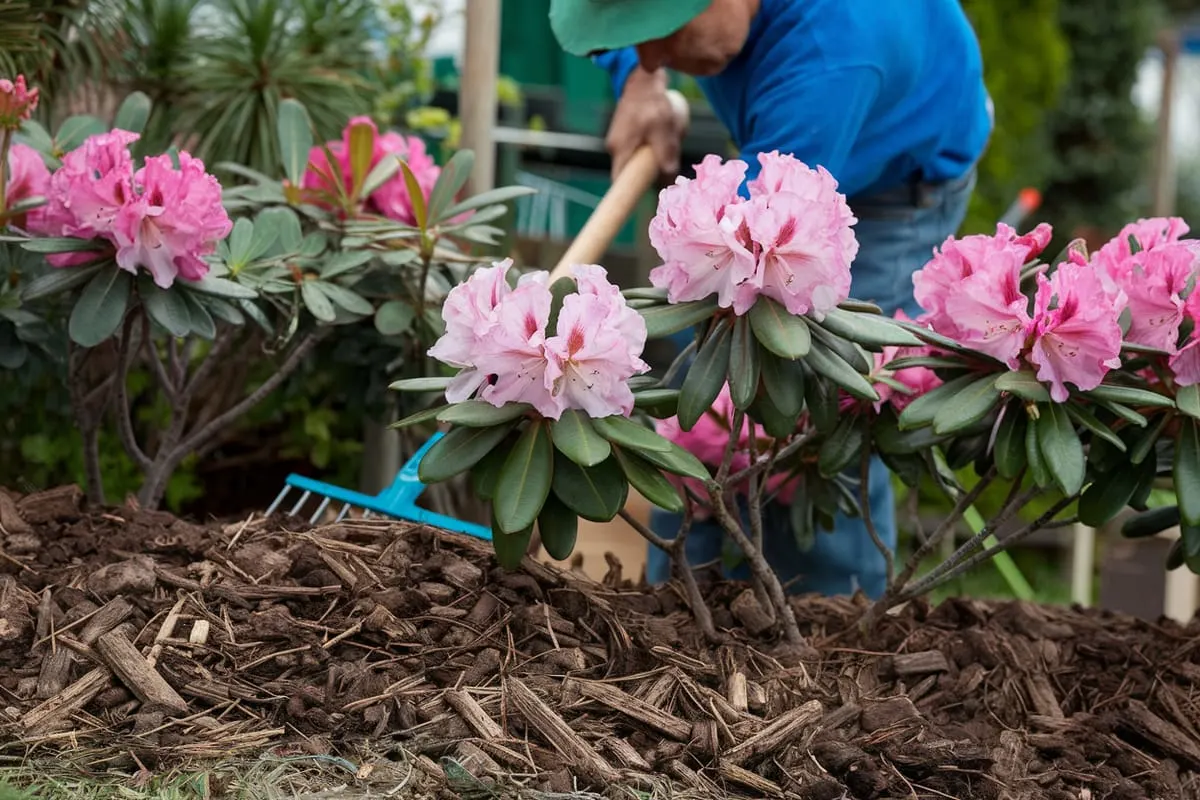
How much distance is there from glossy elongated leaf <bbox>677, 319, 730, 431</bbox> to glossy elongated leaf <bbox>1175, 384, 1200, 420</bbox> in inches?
26.2

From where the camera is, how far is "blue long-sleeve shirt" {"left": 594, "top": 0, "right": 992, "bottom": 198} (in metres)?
2.29

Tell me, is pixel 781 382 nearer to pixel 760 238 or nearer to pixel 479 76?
pixel 760 238

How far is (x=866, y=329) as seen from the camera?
5.80 ft

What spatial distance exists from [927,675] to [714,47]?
3.91 ft

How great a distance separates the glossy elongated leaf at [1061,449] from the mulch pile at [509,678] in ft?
1.29

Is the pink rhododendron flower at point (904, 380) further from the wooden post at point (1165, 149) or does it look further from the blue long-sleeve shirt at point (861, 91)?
the wooden post at point (1165, 149)

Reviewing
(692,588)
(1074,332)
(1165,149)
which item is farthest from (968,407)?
(1165,149)

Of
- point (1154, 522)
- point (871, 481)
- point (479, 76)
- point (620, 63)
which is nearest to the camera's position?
point (1154, 522)

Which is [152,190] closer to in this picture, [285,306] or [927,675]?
[285,306]

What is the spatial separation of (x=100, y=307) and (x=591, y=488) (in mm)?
956

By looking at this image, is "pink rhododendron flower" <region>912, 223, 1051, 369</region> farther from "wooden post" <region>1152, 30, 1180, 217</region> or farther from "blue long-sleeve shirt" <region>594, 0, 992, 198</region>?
"wooden post" <region>1152, 30, 1180, 217</region>

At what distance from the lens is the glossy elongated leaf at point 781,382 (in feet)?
5.80

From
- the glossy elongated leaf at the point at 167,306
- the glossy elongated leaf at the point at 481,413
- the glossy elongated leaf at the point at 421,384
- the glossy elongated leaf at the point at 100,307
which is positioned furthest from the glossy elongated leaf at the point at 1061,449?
the glossy elongated leaf at the point at 100,307

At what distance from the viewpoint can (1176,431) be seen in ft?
6.61
